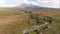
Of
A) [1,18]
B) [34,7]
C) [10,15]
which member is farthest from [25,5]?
[1,18]

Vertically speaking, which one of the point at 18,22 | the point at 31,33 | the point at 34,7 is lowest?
the point at 31,33

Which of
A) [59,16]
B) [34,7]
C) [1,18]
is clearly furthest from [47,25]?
[1,18]

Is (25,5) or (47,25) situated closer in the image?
(47,25)

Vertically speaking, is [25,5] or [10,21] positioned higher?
[25,5]

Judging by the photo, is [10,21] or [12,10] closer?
[10,21]

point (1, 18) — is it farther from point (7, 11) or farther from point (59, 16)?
point (59, 16)

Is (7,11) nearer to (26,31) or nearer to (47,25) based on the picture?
(26,31)
